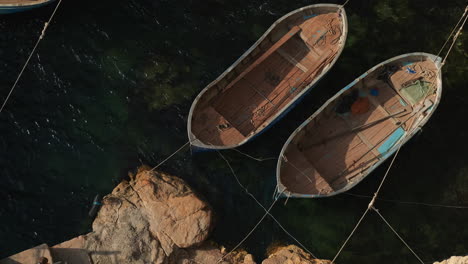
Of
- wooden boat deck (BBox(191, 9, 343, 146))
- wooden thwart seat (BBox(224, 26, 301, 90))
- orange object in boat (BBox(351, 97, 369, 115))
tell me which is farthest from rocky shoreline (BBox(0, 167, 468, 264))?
orange object in boat (BBox(351, 97, 369, 115))

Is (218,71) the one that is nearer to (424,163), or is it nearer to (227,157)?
(227,157)

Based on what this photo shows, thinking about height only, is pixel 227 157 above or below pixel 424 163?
above

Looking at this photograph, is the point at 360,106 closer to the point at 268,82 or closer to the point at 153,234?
the point at 268,82

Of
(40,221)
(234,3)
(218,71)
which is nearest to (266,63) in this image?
(218,71)

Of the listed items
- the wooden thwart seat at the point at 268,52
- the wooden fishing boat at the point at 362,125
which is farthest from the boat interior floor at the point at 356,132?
the wooden thwart seat at the point at 268,52

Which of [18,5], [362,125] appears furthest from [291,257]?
[18,5]

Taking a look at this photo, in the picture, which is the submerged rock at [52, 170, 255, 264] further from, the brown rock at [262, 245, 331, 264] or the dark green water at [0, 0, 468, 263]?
the brown rock at [262, 245, 331, 264]
